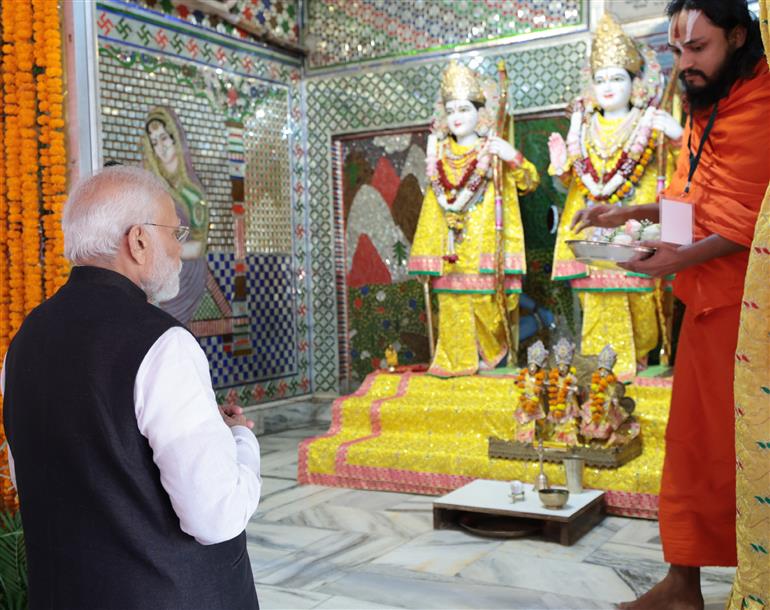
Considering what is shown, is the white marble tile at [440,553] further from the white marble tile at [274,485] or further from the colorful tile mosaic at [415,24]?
the colorful tile mosaic at [415,24]

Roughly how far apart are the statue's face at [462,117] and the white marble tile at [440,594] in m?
3.42

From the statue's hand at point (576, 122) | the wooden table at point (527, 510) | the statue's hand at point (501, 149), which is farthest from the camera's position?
the statue's hand at point (501, 149)

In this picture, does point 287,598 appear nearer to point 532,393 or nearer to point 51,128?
point 532,393

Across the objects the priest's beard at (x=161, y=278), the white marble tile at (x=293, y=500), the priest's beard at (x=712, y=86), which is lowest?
the white marble tile at (x=293, y=500)

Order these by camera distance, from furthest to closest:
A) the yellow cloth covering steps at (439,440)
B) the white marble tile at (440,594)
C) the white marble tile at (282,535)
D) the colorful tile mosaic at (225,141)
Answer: the colorful tile mosaic at (225,141), the yellow cloth covering steps at (439,440), the white marble tile at (282,535), the white marble tile at (440,594)

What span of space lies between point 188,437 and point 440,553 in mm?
2673

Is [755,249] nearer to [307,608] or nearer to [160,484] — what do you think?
[160,484]

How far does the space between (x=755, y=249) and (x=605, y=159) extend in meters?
4.13

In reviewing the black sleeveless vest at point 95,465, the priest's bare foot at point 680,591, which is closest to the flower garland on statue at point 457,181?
the priest's bare foot at point 680,591

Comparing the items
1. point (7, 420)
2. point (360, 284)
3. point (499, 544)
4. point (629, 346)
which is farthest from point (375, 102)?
point (7, 420)

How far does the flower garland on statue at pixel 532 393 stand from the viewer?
504 cm

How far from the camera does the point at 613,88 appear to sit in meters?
A: 5.70

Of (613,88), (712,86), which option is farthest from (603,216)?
(613,88)

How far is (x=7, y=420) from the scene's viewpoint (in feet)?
6.23
